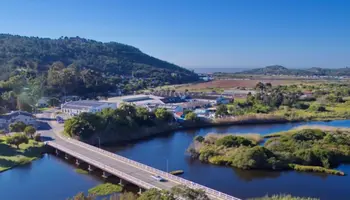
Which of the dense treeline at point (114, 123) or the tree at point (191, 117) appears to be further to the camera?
the tree at point (191, 117)

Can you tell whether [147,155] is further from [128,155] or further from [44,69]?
[44,69]

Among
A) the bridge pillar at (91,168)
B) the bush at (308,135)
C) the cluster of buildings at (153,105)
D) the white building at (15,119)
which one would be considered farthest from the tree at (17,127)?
the bush at (308,135)

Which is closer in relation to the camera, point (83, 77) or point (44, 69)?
point (83, 77)

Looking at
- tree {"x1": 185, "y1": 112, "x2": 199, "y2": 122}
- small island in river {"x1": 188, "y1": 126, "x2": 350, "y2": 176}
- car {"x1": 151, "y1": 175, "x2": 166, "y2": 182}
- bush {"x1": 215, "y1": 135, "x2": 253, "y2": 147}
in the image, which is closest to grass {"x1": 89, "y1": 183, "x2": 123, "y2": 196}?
car {"x1": 151, "y1": 175, "x2": 166, "y2": 182}

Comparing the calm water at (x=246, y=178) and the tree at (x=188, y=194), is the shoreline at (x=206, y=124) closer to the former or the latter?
the calm water at (x=246, y=178)

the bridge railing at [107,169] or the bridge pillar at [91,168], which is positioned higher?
the bridge railing at [107,169]

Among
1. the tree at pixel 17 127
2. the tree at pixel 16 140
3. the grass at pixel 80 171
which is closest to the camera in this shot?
the grass at pixel 80 171

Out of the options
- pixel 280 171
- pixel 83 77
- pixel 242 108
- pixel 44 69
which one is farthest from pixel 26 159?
pixel 44 69
